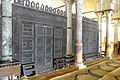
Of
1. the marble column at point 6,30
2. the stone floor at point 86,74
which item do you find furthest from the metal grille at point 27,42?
the stone floor at point 86,74

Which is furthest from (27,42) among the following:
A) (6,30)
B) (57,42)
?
(57,42)

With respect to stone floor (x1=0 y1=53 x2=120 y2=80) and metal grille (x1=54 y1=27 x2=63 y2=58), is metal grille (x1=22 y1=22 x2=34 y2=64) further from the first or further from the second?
metal grille (x1=54 y1=27 x2=63 y2=58)

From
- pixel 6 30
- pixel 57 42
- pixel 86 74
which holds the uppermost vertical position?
pixel 6 30

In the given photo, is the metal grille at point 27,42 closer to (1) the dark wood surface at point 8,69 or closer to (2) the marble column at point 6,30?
(2) the marble column at point 6,30

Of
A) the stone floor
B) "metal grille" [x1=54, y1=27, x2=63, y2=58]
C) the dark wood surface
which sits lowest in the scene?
the stone floor

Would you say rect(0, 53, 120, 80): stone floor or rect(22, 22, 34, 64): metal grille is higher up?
rect(22, 22, 34, 64): metal grille

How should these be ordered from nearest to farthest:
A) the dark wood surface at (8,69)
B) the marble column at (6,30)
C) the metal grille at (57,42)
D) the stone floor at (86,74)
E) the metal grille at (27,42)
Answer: the dark wood surface at (8,69) → the stone floor at (86,74) → the marble column at (6,30) → the metal grille at (27,42) → the metal grille at (57,42)

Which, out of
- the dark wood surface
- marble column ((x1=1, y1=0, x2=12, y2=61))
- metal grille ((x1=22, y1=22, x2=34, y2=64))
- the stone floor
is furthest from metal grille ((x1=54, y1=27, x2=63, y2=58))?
the dark wood surface

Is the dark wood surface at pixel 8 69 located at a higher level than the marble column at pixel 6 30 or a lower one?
lower

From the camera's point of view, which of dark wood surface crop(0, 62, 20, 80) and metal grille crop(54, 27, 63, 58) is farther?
metal grille crop(54, 27, 63, 58)

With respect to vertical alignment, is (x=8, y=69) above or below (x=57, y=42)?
below

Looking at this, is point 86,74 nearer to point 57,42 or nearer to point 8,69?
point 8,69

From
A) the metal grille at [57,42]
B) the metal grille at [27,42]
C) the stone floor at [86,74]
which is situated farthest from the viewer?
the metal grille at [57,42]

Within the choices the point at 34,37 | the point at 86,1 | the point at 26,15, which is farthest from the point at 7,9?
the point at 86,1
